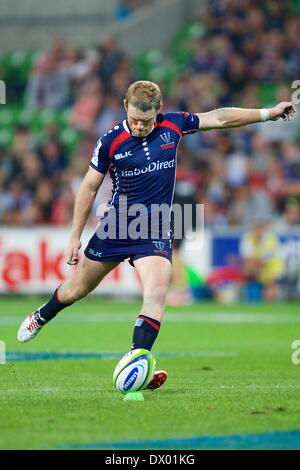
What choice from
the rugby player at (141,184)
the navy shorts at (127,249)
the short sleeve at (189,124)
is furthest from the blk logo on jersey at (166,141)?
the navy shorts at (127,249)

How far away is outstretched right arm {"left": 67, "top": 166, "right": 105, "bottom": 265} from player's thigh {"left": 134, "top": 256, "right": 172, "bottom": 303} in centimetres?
51

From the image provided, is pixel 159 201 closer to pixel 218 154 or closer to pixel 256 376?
pixel 256 376

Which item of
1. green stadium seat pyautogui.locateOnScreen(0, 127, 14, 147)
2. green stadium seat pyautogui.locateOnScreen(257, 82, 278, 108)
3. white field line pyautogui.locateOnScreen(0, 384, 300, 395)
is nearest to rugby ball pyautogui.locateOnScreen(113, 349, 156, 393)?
white field line pyautogui.locateOnScreen(0, 384, 300, 395)

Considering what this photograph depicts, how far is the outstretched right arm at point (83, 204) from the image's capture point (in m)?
8.18

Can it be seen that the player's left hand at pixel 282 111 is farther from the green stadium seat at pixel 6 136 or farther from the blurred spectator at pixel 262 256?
the green stadium seat at pixel 6 136

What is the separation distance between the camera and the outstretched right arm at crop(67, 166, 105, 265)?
8180 mm

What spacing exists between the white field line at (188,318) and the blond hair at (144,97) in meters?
7.85

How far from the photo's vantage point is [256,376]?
927cm

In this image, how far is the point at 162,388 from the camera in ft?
27.3

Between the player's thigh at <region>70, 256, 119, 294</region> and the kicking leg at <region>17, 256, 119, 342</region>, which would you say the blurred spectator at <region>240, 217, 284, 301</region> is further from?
the player's thigh at <region>70, 256, 119, 294</region>

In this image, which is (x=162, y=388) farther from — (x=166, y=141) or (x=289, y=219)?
(x=289, y=219)

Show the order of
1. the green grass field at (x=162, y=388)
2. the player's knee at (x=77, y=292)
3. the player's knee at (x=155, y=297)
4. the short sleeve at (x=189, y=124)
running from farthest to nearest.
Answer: the player's knee at (x=77, y=292) < the short sleeve at (x=189, y=124) < the player's knee at (x=155, y=297) < the green grass field at (x=162, y=388)

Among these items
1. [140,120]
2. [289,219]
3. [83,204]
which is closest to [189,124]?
[140,120]

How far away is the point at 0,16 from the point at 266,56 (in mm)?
8529
